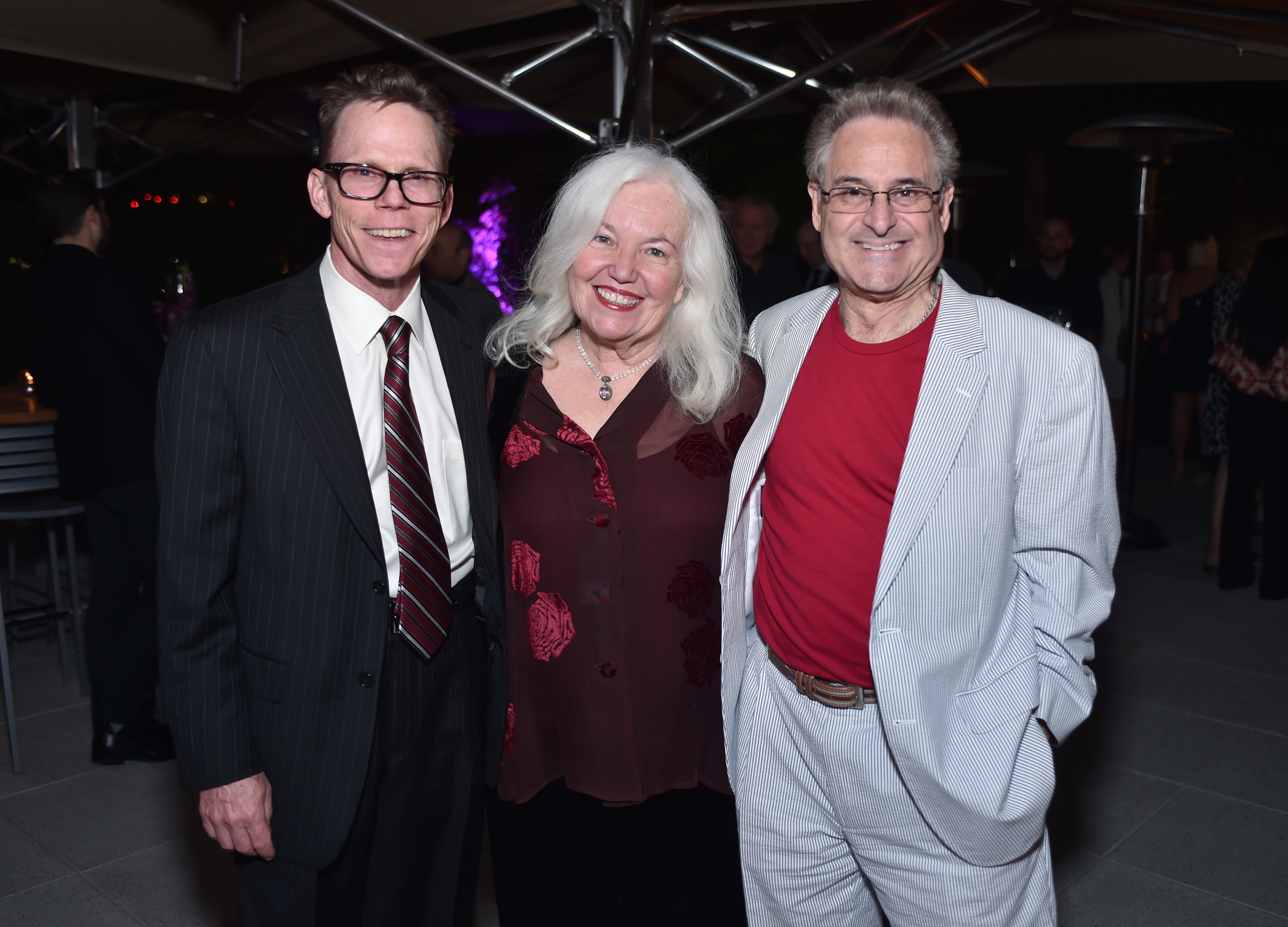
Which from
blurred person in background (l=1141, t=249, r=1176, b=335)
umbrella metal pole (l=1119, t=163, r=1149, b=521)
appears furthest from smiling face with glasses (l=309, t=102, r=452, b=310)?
blurred person in background (l=1141, t=249, r=1176, b=335)

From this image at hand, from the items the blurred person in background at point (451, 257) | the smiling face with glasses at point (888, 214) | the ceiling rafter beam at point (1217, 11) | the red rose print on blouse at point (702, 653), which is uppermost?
the ceiling rafter beam at point (1217, 11)

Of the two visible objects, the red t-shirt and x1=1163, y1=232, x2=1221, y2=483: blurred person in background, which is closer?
the red t-shirt

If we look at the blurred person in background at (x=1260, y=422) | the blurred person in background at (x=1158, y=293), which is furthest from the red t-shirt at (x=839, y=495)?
the blurred person in background at (x=1158, y=293)

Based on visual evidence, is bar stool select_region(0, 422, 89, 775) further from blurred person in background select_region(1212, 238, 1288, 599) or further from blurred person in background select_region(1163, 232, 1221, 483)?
blurred person in background select_region(1163, 232, 1221, 483)

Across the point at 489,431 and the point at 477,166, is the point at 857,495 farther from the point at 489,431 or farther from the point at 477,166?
the point at 477,166

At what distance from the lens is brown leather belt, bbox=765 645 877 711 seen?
160 cm

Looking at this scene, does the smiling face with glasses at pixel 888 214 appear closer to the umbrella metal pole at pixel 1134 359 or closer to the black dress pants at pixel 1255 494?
the black dress pants at pixel 1255 494

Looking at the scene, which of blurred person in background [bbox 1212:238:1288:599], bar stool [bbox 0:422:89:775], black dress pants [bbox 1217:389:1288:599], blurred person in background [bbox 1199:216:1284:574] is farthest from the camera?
blurred person in background [bbox 1199:216:1284:574]

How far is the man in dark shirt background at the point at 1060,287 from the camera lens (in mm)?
6395

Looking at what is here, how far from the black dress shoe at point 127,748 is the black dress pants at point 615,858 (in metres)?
2.11

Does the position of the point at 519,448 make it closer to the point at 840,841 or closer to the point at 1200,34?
the point at 840,841

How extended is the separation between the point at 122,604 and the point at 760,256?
12.1 ft

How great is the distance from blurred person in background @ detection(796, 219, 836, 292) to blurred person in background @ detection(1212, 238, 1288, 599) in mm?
2072

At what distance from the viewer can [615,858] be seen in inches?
75.5
